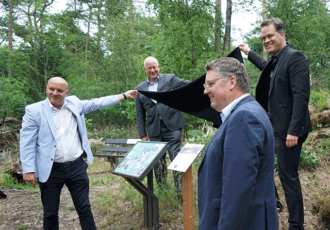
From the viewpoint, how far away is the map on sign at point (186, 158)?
2.57 meters

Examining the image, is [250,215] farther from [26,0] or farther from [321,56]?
[26,0]

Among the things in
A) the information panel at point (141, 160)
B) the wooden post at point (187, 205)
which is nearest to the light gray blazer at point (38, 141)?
the information panel at point (141, 160)

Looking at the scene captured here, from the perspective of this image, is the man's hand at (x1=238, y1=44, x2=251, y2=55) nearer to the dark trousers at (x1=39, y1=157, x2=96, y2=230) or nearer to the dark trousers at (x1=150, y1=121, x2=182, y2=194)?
the dark trousers at (x1=150, y1=121, x2=182, y2=194)

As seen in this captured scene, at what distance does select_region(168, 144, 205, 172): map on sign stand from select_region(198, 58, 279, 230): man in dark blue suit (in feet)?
3.40

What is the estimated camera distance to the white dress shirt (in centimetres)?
284

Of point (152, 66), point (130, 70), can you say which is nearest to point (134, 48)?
point (130, 70)

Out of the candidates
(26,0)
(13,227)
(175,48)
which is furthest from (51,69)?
(13,227)

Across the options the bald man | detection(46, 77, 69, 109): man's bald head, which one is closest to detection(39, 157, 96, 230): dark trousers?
the bald man

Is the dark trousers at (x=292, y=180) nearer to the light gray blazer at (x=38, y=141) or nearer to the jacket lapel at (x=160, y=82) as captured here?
the jacket lapel at (x=160, y=82)

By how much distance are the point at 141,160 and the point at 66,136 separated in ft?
2.88

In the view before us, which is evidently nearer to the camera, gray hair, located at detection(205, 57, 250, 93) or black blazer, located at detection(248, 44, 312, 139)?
gray hair, located at detection(205, 57, 250, 93)

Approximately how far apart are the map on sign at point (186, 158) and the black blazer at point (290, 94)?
848mm

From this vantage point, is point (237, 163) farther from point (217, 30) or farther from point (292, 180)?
point (217, 30)

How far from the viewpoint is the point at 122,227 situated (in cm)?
350
